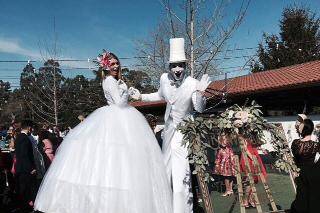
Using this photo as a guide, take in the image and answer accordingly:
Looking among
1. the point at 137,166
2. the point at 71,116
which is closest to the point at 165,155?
the point at 137,166

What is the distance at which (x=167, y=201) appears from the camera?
4832mm

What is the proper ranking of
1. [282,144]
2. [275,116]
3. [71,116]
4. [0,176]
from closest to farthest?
[282,144] < [0,176] < [275,116] < [71,116]

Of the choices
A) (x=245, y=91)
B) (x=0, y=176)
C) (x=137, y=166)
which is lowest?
(x=0, y=176)

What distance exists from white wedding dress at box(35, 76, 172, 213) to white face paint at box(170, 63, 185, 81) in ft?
2.42

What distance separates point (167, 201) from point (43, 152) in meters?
5.42

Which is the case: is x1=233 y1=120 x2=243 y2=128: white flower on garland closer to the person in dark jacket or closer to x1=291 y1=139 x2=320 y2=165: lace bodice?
x1=291 y1=139 x2=320 y2=165: lace bodice

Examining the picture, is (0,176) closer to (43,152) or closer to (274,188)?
(43,152)

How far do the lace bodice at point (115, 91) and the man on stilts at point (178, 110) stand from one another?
0.48ft

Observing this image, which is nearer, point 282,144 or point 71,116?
point 282,144

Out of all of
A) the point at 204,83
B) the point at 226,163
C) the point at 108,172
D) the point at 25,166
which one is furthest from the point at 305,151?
the point at 25,166

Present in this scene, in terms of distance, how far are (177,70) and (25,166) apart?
419cm

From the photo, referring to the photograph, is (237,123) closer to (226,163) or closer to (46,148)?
(226,163)

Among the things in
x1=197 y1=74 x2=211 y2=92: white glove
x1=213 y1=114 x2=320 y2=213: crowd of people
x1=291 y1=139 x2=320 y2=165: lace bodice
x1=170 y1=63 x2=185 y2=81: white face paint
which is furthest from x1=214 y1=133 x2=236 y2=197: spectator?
x1=291 y1=139 x2=320 y2=165: lace bodice

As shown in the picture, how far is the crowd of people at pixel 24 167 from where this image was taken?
8.02m
